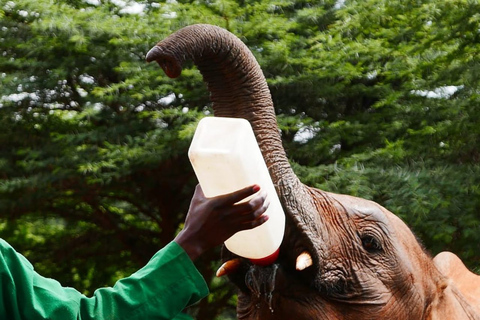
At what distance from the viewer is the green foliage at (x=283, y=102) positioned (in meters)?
6.19

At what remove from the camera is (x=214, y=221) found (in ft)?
5.78

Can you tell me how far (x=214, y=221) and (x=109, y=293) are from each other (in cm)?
29

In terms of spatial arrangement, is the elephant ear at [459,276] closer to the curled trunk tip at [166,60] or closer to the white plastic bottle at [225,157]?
the white plastic bottle at [225,157]

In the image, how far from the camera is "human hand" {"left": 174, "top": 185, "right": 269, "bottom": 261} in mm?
1746

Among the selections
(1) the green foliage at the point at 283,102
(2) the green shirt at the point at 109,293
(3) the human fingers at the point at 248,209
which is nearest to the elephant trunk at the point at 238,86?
(3) the human fingers at the point at 248,209

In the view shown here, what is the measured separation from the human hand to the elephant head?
1.09 m

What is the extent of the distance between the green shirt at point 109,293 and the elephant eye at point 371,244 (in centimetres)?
216

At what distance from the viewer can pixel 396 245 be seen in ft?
12.6

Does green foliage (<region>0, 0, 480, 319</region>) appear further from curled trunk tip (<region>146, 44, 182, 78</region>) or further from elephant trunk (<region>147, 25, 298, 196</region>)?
curled trunk tip (<region>146, 44, 182, 78</region>)

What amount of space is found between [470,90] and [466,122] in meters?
0.29

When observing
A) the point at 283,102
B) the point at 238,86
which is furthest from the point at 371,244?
the point at 283,102

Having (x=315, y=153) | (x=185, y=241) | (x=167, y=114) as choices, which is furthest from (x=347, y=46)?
(x=185, y=241)

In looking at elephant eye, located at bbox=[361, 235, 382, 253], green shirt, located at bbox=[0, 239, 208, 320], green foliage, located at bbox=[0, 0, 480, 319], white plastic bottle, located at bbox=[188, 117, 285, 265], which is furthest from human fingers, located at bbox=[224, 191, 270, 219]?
green foliage, located at bbox=[0, 0, 480, 319]

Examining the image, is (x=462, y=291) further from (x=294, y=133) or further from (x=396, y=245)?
(x=294, y=133)
